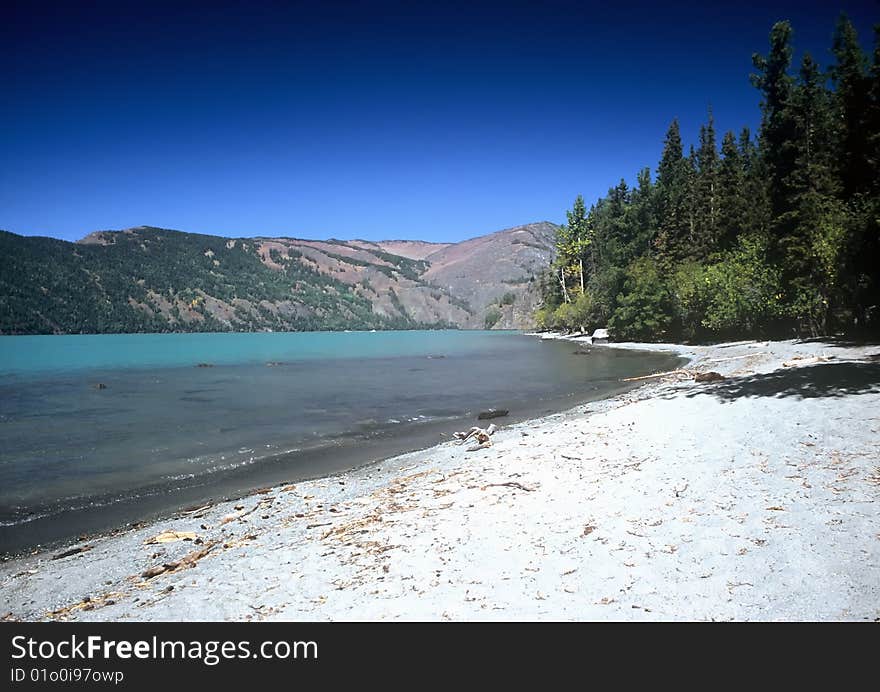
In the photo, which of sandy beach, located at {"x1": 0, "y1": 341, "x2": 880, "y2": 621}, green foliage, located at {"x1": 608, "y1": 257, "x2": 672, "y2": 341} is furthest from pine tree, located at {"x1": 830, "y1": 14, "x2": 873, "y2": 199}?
green foliage, located at {"x1": 608, "y1": 257, "x2": 672, "y2": 341}

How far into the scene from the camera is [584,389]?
2486 cm

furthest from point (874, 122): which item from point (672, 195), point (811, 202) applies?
point (672, 195)

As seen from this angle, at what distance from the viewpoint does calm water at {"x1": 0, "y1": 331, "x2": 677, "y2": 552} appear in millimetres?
10820

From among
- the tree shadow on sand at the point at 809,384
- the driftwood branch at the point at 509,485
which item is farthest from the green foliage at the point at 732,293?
the driftwood branch at the point at 509,485

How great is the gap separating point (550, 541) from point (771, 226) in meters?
38.0

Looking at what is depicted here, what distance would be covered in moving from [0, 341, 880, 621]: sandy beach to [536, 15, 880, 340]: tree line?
751 inches

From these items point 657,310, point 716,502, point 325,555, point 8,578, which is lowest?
point 8,578

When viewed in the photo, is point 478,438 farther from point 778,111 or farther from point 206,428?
point 778,111

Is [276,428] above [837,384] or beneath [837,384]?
beneath

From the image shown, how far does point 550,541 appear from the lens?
5.50 meters

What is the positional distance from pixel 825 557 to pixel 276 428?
1681cm

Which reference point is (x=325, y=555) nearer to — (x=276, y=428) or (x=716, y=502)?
(x=716, y=502)

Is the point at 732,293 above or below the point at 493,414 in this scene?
above

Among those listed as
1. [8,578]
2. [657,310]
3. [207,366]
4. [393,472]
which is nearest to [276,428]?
[393,472]
